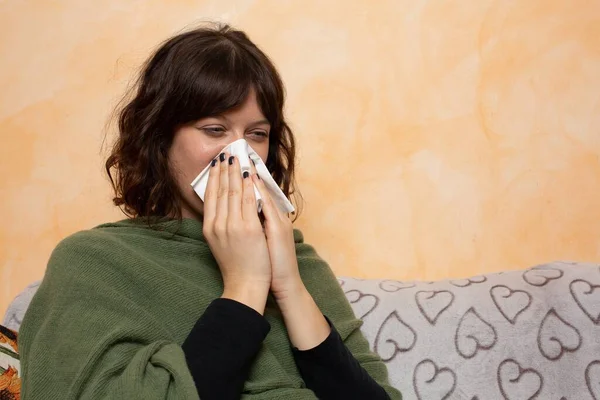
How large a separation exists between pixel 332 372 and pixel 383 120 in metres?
0.77

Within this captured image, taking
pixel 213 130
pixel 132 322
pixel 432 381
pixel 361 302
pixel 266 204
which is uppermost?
pixel 213 130

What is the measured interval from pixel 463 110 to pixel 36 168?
1.06 meters

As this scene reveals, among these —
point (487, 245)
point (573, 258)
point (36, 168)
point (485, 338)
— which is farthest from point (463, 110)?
point (36, 168)

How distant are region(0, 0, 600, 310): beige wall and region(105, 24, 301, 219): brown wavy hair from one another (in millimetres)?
406

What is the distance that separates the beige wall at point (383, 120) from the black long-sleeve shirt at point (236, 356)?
2.00 feet

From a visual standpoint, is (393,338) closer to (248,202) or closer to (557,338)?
(557,338)

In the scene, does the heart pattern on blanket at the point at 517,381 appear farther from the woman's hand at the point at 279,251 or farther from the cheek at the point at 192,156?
the cheek at the point at 192,156

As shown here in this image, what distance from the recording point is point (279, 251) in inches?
40.0

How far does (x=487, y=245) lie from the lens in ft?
5.12

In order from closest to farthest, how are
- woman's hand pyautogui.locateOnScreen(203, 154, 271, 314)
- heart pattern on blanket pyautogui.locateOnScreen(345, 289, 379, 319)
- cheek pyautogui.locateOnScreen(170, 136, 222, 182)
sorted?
1. woman's hand pyautogui.locateOnScreen(203, 154, 271, 314)
2. cheek pyautogui.locateOnScreen(170, 136, 222, 182)
3. heart pattern on blanket pyautogui.locateOnScreen(345, 289, 379, 319)

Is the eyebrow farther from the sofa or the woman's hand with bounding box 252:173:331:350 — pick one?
the sofa

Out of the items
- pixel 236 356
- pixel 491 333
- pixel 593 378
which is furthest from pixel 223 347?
pixel 593 378

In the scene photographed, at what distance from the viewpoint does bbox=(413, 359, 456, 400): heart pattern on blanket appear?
1.19 meters

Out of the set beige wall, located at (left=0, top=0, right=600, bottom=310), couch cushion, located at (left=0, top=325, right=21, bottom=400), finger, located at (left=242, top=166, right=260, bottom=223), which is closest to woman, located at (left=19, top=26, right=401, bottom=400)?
finger, located at (left=242, top=166, right=260, bottom=223)
